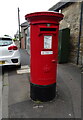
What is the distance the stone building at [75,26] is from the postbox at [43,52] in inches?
139

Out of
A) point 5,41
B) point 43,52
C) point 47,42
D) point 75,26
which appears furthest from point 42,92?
point 75,26

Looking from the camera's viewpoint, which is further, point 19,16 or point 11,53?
point 19,16

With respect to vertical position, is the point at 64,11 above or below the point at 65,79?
above

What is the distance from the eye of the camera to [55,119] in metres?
2.36

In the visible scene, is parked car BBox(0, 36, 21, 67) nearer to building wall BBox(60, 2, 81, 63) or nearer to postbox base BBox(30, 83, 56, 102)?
postbox base BBox(30, 83, 56, 102)

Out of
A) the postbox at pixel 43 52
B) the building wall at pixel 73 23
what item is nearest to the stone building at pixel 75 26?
the building wall at pixel 73 23

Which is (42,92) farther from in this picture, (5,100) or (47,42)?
(47,42)

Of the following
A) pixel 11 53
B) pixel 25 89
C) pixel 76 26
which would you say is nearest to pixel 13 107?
pixel 25 89

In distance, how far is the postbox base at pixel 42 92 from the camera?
2869mm

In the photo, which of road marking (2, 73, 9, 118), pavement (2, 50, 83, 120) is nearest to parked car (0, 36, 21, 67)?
road marking (2, 73, 9, 118)

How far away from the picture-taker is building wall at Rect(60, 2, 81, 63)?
6141 mm

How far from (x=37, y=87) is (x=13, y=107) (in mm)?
704

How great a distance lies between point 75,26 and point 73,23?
0.27m

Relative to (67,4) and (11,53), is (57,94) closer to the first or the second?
(11,53)
